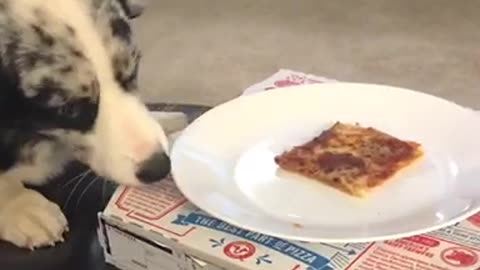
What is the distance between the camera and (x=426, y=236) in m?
1.05

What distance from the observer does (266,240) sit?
1054mm

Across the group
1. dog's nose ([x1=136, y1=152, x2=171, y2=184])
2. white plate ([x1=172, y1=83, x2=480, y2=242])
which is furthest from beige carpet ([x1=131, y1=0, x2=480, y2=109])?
dog's nose ([x1=136, y1=152, x2=171, y2=184])

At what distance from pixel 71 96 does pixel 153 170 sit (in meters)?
0.13

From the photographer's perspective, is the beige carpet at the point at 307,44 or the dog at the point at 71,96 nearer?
the dog at the point at 71,96

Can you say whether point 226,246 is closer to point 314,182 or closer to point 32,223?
point 314,182

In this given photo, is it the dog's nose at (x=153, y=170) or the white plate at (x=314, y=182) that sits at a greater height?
the white plate at (x=314, y=182)

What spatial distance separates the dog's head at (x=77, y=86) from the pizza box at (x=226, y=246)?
71 millimetres

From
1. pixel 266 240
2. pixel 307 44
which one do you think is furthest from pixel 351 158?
pixel 307 44

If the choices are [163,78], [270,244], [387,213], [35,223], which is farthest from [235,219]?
[163,78]

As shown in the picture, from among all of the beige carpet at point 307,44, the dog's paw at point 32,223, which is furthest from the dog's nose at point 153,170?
the beige carpet at point 307,44

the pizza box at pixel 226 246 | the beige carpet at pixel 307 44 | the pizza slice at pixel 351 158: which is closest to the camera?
the pizza box at pixel 226 246

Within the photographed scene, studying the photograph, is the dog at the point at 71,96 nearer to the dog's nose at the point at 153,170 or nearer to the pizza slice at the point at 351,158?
the dog's nose at the point at 153,170

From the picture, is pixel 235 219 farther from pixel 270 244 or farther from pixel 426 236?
pixel 426 236

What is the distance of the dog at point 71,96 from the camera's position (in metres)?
1.17
